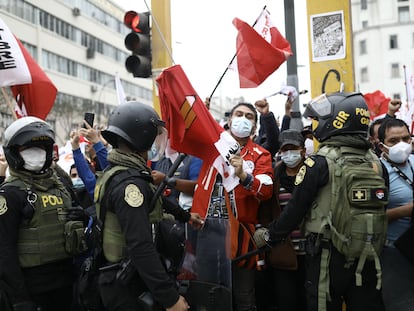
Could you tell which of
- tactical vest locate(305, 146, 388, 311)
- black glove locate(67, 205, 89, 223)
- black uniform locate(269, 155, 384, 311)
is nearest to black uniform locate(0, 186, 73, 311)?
black glove locate(67, 205, 89, 223)

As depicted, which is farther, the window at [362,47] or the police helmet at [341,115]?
the window at [362,47]

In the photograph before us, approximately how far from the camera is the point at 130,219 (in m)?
2.87

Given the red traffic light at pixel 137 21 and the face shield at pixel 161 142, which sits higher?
the red traffic light at pixel 137 21

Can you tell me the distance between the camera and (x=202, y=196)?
397cm

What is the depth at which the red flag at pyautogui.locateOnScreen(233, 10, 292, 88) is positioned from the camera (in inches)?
188

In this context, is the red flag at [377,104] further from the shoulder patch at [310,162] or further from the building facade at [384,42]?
the building facade at [384,42]

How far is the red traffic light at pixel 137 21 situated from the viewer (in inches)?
258

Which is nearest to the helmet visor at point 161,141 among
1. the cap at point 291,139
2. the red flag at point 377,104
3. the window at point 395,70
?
the cap at point 291,139

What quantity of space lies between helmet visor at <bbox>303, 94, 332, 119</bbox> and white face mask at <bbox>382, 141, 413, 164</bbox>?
72 centimetres

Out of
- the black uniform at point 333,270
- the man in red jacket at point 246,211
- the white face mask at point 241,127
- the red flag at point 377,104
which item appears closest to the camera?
the black uniform at point 333,270

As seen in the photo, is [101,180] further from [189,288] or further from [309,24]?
[309,24]

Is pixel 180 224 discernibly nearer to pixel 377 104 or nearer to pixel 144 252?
pixel 144 252

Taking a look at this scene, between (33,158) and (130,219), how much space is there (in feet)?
3.89

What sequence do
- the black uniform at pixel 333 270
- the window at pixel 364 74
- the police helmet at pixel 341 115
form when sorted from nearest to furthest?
the black uniform at pixel 333 270
the police helmet at pixel 341 115
the window at pixel 364 74
